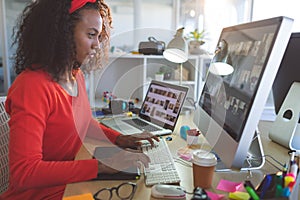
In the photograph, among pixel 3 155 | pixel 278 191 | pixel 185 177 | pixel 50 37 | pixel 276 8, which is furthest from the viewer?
pixel 276 8

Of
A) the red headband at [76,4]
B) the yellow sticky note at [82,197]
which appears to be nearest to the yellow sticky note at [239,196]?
the yellow sticky note at [82,197]

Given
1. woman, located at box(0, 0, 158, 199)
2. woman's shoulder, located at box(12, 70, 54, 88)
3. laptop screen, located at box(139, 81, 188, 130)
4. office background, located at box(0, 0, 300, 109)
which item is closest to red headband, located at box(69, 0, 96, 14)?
woman, located at box(0, 0, 158, 199)

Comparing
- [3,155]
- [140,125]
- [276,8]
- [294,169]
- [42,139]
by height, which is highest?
[276,8]

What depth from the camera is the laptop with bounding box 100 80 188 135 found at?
4.56 feet

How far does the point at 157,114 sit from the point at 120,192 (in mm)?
741

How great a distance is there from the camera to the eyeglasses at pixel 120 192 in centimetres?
77

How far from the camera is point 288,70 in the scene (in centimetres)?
120

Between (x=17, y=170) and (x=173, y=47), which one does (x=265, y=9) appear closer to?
(x=173, y=47)

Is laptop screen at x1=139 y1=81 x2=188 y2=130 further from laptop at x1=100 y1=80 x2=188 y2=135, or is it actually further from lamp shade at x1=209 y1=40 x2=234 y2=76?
lamp shade at x1=209 y1=40 x2=234 y2=76

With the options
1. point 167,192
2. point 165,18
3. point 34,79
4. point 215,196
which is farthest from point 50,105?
point 165,18

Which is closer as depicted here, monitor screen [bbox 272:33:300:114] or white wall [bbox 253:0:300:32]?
monitor screen [bbox 272:33:300:114]

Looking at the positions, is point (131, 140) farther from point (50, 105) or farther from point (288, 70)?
point (288, 70)

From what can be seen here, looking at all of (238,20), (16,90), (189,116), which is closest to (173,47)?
(189,116)

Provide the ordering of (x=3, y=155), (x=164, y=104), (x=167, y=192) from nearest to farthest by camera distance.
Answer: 1. (x=167, y=192)
2. (x=3, y=155)
3. (x=164, y=104)
